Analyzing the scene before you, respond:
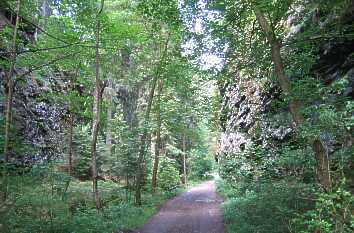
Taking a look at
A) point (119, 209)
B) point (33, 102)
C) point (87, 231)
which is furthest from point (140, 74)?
point (87, 231)

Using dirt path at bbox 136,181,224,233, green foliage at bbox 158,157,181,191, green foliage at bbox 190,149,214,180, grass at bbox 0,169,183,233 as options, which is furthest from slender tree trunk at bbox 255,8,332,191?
green foliage at bbox 190,149,214,180

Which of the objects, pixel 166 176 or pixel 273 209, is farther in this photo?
pixel 166 176

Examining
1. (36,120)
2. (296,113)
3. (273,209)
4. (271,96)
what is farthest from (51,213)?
(36,120)

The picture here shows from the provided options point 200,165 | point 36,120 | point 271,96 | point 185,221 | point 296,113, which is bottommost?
point 185,221

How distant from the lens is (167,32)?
727 inches

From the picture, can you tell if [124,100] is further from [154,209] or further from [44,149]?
[154,209]

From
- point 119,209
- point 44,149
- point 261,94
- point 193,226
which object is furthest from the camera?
point 44,149

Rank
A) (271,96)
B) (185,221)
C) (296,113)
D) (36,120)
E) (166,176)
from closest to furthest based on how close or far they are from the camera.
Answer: (296,113) → (185,221) → (271,96) → (36,120) → (166,176)

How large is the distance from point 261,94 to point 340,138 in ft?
33.7

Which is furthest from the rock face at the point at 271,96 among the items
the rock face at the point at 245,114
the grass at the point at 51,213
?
the grass at the point at 51,213

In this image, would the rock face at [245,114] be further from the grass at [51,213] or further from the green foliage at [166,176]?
the grass at [51,213]

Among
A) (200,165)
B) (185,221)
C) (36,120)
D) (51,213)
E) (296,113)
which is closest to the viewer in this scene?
(296,113)

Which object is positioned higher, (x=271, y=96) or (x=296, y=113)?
(x=271, y=96)

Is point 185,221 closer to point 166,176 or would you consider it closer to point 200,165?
point 166,176
